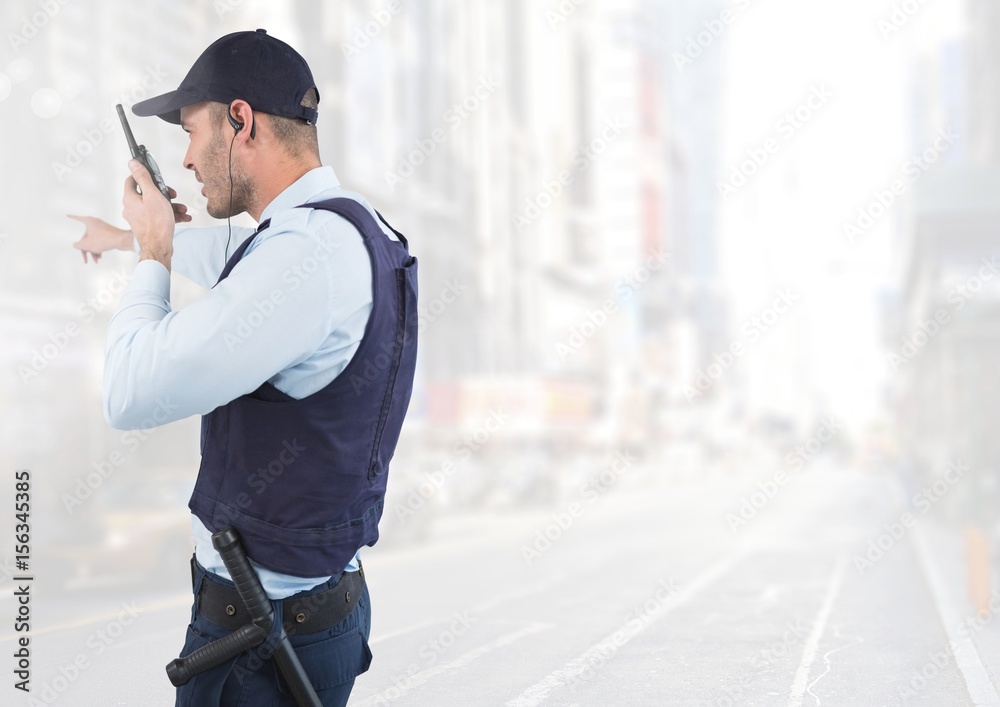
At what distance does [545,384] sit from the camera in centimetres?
5403

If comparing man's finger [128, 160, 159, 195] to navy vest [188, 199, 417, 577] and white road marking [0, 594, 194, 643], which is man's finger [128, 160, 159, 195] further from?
white road marking [0, 594, 194, 643]

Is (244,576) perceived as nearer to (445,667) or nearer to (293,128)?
(293,128)

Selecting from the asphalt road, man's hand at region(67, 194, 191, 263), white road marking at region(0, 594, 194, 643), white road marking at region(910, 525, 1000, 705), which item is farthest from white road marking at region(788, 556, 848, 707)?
man's hand at region(67, 194, 191, 263)

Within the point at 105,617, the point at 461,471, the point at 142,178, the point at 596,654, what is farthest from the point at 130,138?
the point at 461,471

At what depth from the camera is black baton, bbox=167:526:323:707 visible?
1.81 m

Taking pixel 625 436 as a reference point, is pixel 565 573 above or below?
above

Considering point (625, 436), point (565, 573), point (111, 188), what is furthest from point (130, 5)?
point (625, 436)

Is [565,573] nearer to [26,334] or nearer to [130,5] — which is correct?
[26,334]

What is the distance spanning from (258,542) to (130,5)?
20.4 m

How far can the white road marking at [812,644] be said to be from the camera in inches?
268

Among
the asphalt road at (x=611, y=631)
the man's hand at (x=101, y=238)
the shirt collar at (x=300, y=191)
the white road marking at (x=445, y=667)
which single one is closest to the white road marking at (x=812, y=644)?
the asphalt road at (x=611, y=631)

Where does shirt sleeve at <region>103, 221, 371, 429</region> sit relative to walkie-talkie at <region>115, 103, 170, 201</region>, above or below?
below

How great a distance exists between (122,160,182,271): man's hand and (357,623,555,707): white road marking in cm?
511

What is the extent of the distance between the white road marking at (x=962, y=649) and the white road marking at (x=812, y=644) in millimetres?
1036
